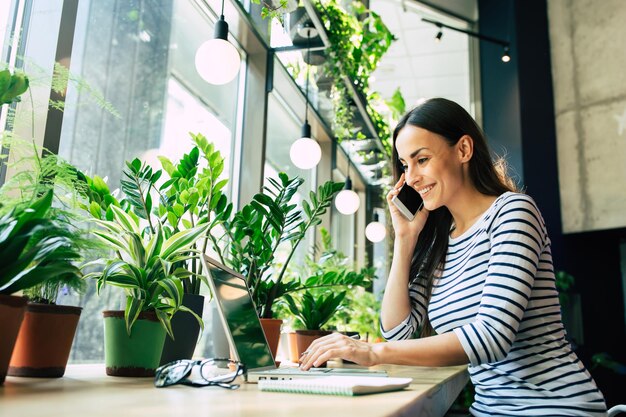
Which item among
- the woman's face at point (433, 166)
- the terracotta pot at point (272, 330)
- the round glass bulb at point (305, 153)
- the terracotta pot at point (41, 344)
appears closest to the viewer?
the terracotta pot at point (41, 344)

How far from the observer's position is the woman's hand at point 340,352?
1.34m

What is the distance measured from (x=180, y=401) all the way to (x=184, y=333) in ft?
2.29

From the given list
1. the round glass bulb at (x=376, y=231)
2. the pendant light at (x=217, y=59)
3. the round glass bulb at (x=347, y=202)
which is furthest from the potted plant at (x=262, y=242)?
the round glass bulb at (x=376, y=231)

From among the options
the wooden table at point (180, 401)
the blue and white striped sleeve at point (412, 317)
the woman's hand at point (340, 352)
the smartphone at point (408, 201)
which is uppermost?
the smartphone at point (408, 201)

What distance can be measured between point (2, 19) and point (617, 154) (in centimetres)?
598

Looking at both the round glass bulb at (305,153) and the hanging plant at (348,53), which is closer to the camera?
the round glass bulb at (305,153)

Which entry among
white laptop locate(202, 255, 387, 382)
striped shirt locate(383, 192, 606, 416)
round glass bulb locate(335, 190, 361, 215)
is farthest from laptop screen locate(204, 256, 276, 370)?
round glass bulb locate(335, 190, 361, 215)

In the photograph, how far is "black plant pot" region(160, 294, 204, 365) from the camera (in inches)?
62.4

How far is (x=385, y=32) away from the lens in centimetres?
487

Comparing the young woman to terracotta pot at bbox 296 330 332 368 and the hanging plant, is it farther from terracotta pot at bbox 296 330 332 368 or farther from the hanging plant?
the hanging plant

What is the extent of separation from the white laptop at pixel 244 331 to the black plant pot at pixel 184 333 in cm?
13

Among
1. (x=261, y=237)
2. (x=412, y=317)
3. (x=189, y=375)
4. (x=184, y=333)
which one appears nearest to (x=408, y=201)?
(x=412, y=317)

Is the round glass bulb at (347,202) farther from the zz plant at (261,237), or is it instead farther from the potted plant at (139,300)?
the potted plant at (139,300)

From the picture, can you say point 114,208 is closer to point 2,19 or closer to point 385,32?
point 2,19
